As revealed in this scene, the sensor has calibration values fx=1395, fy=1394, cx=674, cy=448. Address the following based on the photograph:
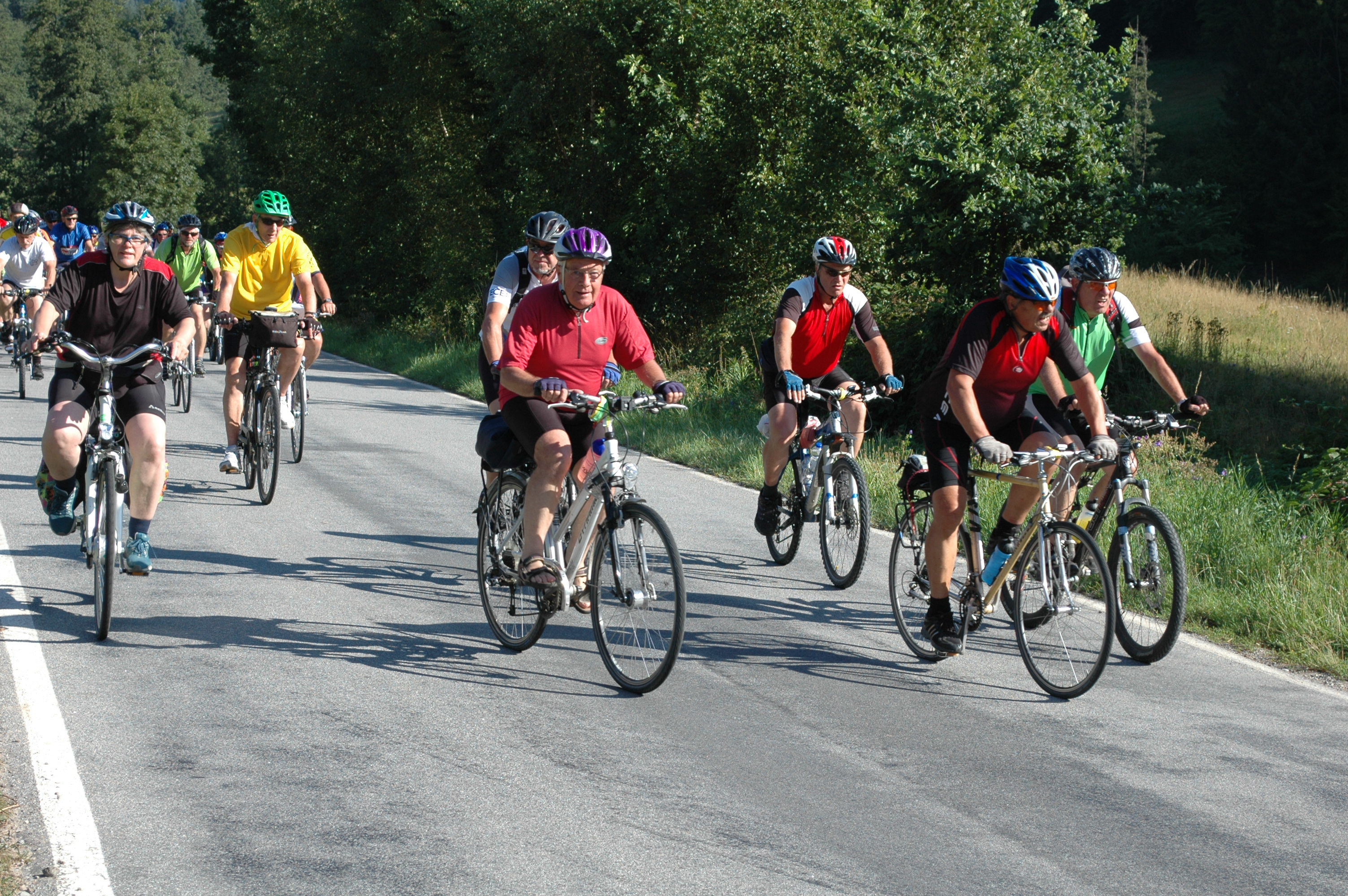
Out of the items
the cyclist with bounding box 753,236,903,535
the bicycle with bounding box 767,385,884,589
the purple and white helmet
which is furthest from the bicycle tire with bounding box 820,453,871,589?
the purple and white helmet

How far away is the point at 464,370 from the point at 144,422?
48.8 ft

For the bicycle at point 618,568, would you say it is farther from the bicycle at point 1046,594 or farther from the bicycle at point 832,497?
the bicycle at point 832,497

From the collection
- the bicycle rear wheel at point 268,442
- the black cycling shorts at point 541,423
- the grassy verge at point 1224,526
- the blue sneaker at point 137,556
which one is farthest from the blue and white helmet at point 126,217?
the grassy verge at point 1224,526

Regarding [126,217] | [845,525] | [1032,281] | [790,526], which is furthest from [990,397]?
[126,217]

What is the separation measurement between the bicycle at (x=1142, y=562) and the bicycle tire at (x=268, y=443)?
6177 mm

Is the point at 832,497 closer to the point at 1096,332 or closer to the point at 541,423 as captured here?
the point at 1096,332

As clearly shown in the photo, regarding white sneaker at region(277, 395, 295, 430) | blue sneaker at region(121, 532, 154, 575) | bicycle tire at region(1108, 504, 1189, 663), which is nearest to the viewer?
bicycle tire at region(1108, 504, 1189, 663)

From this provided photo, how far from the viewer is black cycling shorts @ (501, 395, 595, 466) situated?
249 inches

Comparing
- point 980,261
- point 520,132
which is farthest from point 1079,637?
point 520,132

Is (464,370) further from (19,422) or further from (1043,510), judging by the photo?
(1043,510)

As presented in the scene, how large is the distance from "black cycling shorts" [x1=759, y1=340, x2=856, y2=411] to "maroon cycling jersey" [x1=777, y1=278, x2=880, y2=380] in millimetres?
117

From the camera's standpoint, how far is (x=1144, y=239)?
3856 cm

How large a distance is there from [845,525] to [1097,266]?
2.18 m

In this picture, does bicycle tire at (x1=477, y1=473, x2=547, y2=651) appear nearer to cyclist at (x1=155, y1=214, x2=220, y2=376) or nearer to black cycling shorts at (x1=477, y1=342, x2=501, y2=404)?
black cycling shorts at (x1=477, y1=342, x2=501, y2=404)
